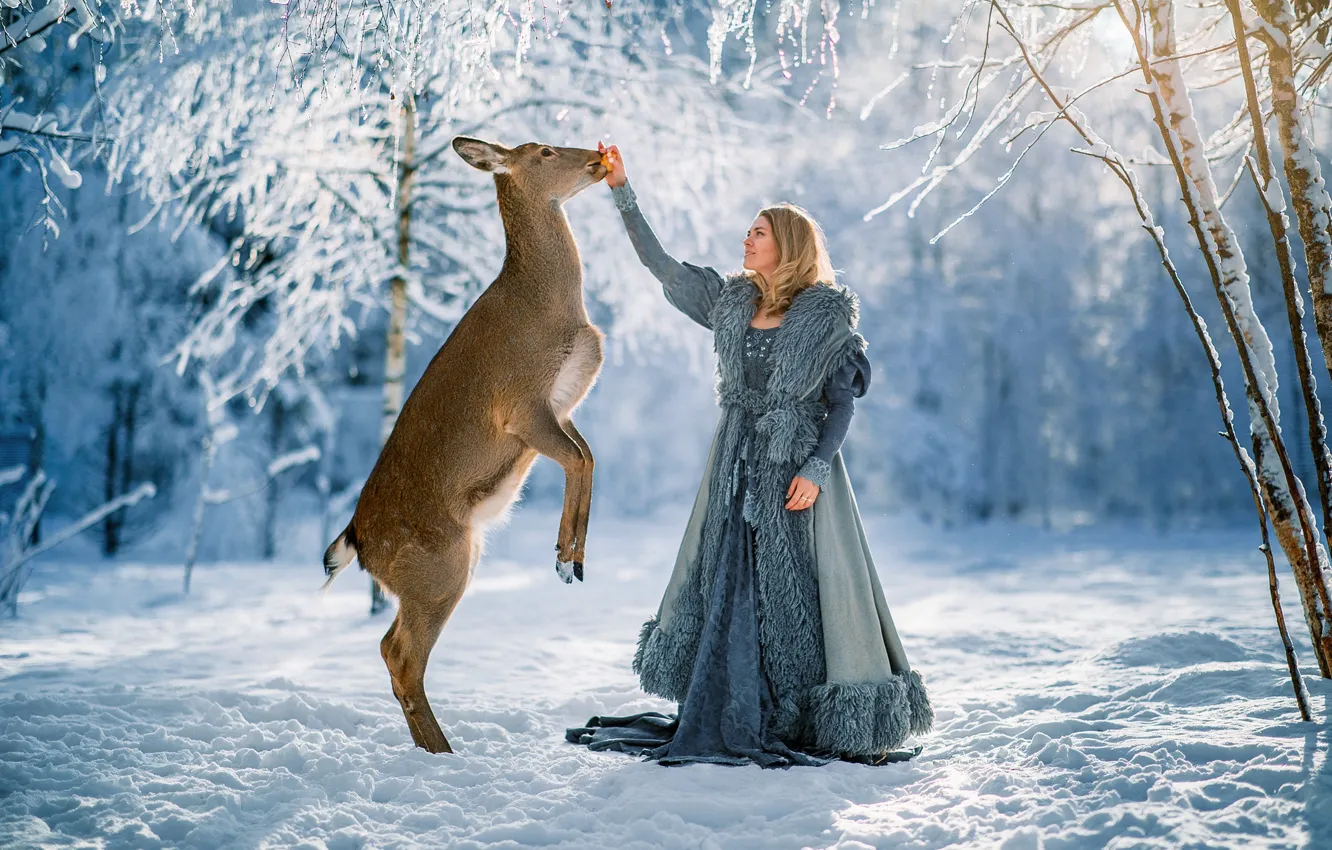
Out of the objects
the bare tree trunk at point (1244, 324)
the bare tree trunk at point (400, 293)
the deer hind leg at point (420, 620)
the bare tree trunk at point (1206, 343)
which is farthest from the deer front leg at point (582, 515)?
the bare tree trunk at point (400, 293)

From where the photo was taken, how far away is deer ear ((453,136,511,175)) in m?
3.52

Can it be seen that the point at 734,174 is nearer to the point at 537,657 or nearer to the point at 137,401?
the point at 537,657

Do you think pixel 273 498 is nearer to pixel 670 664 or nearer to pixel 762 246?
pixel 670 664

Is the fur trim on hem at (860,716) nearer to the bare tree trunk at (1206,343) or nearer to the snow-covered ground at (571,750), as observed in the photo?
the snow-covered ground at (571,750)

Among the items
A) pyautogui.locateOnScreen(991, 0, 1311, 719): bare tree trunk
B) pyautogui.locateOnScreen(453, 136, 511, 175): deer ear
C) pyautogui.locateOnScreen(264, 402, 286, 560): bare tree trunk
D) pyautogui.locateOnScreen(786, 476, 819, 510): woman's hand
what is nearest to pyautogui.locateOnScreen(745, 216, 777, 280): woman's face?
pyautogui.locateOnScreen(786, 476, 819, 510): woman's hand

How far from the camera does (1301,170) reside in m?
3.35

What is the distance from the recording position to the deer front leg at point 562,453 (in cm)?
343

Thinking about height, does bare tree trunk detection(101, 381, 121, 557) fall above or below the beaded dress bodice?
below

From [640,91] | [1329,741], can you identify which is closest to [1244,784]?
[1329,741]

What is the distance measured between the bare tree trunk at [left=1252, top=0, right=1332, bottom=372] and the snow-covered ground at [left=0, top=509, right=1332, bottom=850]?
1445 mm

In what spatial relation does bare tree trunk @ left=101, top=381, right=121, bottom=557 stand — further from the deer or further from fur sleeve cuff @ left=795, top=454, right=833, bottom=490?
fur sleeve cuff @ left=795, top=454, right=833, bottom=490

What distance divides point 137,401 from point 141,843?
35.4 ft

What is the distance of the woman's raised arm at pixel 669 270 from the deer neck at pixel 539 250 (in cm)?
27

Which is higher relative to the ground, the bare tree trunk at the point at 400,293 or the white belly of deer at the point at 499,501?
the bare tree trunk at the point at 400,293
